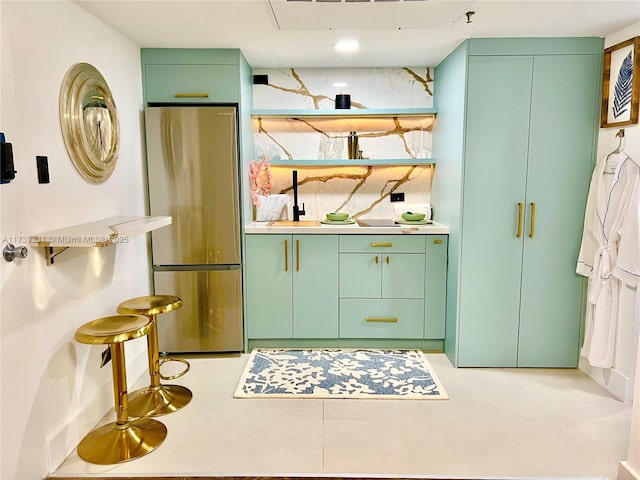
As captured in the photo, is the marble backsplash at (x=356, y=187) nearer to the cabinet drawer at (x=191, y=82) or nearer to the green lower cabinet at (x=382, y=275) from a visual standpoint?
the green lower cabinet at (x=382, y=275)

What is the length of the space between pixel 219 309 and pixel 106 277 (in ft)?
3.18

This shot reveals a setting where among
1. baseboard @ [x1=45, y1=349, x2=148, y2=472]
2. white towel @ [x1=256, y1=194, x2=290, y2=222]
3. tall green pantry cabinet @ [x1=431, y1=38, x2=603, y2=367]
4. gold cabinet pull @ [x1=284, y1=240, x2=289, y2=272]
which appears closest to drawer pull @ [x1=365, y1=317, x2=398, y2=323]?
tall green pantry cabinet @ [x1=431, y1=38, x2=603, y2=367]

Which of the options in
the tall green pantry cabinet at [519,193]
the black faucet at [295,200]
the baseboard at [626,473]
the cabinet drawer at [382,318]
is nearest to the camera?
the baseboard at [626,473]

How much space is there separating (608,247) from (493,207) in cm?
72

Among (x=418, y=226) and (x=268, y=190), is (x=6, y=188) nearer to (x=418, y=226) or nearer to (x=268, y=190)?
(x=268, y=190)

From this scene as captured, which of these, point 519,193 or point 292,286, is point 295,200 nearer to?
point 292,286

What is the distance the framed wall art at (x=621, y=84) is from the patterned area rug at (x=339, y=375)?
6.58ft

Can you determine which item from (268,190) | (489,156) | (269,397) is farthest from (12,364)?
(489,156)

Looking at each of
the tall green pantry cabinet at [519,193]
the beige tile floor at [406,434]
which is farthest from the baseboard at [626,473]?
the tall green pantry cabinet at [519,193]

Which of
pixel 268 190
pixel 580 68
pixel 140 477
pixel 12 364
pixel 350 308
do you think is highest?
pixel 580 68

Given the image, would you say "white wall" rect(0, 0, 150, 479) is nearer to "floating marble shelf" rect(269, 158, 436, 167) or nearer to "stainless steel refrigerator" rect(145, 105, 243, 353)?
"stainless steel refrigerator" rect(145, 105, 243, 353)

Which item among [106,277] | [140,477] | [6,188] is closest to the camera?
[6,188]

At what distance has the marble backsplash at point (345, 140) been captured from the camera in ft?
13.1

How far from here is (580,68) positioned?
308 centimetres
